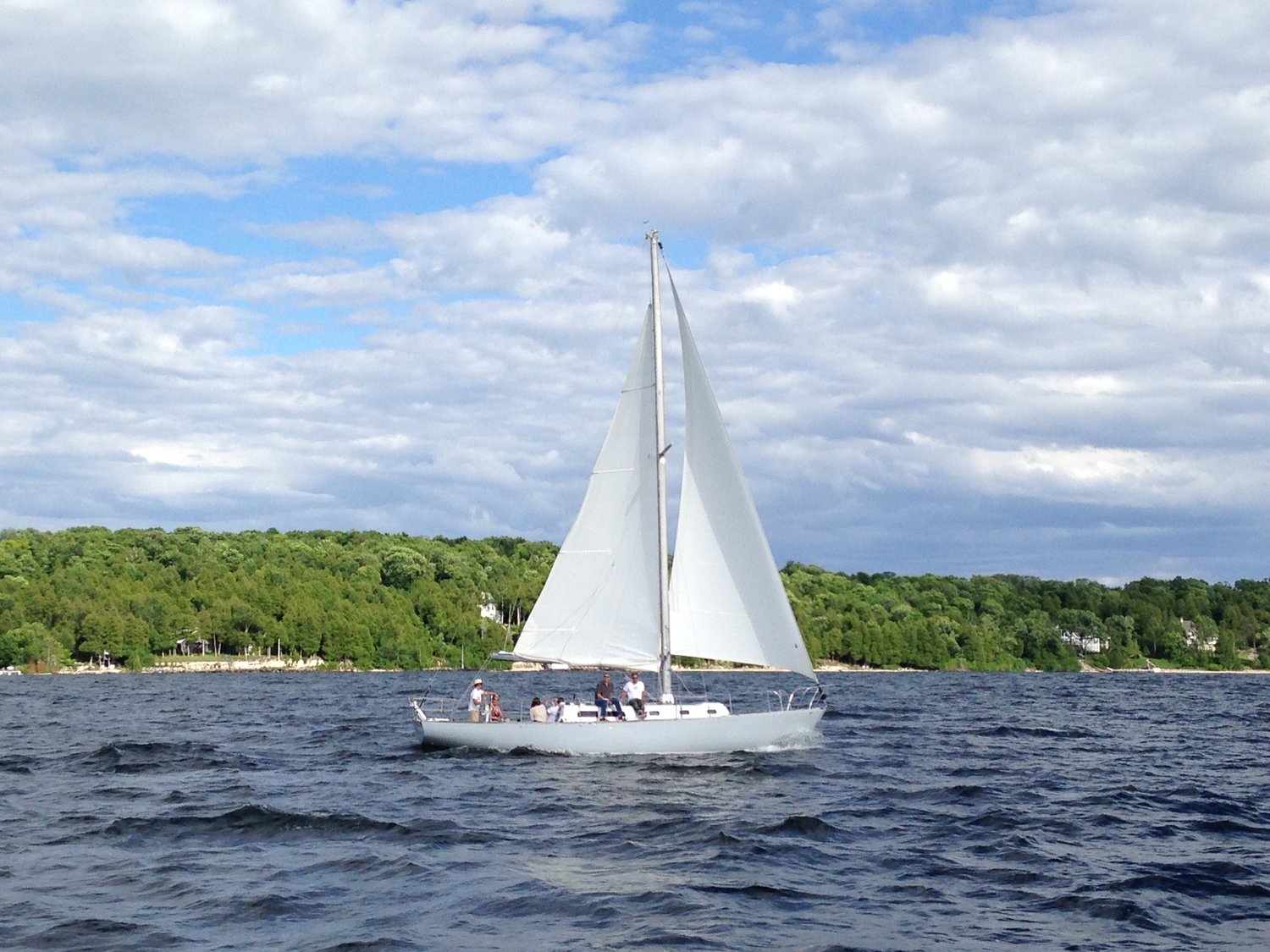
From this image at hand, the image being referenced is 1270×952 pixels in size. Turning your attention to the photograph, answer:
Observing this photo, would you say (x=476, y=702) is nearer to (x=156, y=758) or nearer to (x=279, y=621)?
(x=156, y=758)

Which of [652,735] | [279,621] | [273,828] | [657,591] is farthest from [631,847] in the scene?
[279,621]

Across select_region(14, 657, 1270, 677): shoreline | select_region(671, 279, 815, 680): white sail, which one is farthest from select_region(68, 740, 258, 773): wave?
select_region(14, 657, 1270, 677): shoreline

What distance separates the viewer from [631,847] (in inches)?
981

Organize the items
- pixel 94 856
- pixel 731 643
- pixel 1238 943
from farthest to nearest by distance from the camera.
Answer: pixel 731 643 → pixel 94 856 → pixel 1238 943

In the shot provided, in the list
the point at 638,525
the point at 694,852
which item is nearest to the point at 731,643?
the point at 638,525

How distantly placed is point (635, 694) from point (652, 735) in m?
1.88

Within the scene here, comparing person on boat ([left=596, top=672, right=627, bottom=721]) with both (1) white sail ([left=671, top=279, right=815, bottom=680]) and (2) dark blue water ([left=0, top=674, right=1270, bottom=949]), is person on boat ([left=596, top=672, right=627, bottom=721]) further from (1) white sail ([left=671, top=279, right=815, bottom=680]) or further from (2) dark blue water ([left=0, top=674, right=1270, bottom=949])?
(1) white sail ([left=671, top=279, right=815, bottom=680])

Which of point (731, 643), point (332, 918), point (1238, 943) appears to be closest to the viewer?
point (1238, 943)

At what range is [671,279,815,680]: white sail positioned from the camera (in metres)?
37.0

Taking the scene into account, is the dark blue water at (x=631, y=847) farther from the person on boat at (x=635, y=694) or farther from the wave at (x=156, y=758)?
the person on boat at (x=635, y=694)

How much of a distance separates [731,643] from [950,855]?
13683 millimetres

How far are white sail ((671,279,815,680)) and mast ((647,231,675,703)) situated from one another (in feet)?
0.91

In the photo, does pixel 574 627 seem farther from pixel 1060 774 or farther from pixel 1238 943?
pixel 1238 943

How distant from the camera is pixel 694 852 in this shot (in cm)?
2447
